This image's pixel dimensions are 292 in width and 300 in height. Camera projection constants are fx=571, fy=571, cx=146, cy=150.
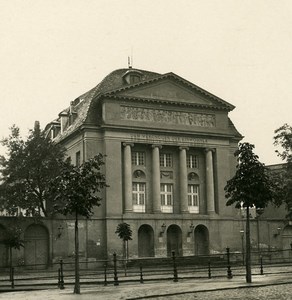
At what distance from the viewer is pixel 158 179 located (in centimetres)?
5450

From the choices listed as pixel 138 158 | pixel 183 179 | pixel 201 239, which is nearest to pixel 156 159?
pixel 138 158

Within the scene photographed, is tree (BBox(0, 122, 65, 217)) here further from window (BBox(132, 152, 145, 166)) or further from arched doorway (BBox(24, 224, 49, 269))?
window (BBox(132, 152, 145, 166))

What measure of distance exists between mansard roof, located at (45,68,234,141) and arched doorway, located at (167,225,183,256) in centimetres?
1254

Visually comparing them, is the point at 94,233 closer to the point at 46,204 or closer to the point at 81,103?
the point at 46,204

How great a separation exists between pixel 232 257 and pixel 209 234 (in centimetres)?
311

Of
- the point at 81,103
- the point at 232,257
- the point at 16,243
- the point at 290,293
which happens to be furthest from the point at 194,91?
the point at 290,293

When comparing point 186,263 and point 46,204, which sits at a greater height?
point 46,204

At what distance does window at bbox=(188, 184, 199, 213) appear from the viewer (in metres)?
57.1

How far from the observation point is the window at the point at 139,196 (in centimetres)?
5422

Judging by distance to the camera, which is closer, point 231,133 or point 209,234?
point 209,234

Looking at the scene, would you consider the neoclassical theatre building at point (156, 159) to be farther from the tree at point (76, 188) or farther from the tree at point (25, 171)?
the tree at point (76, 188)

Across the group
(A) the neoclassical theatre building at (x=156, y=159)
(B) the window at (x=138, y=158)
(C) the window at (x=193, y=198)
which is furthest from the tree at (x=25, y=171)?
(C) the window at (x=193, y=198)

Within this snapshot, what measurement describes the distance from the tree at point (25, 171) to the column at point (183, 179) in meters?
12.8

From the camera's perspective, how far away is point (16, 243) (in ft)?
146
